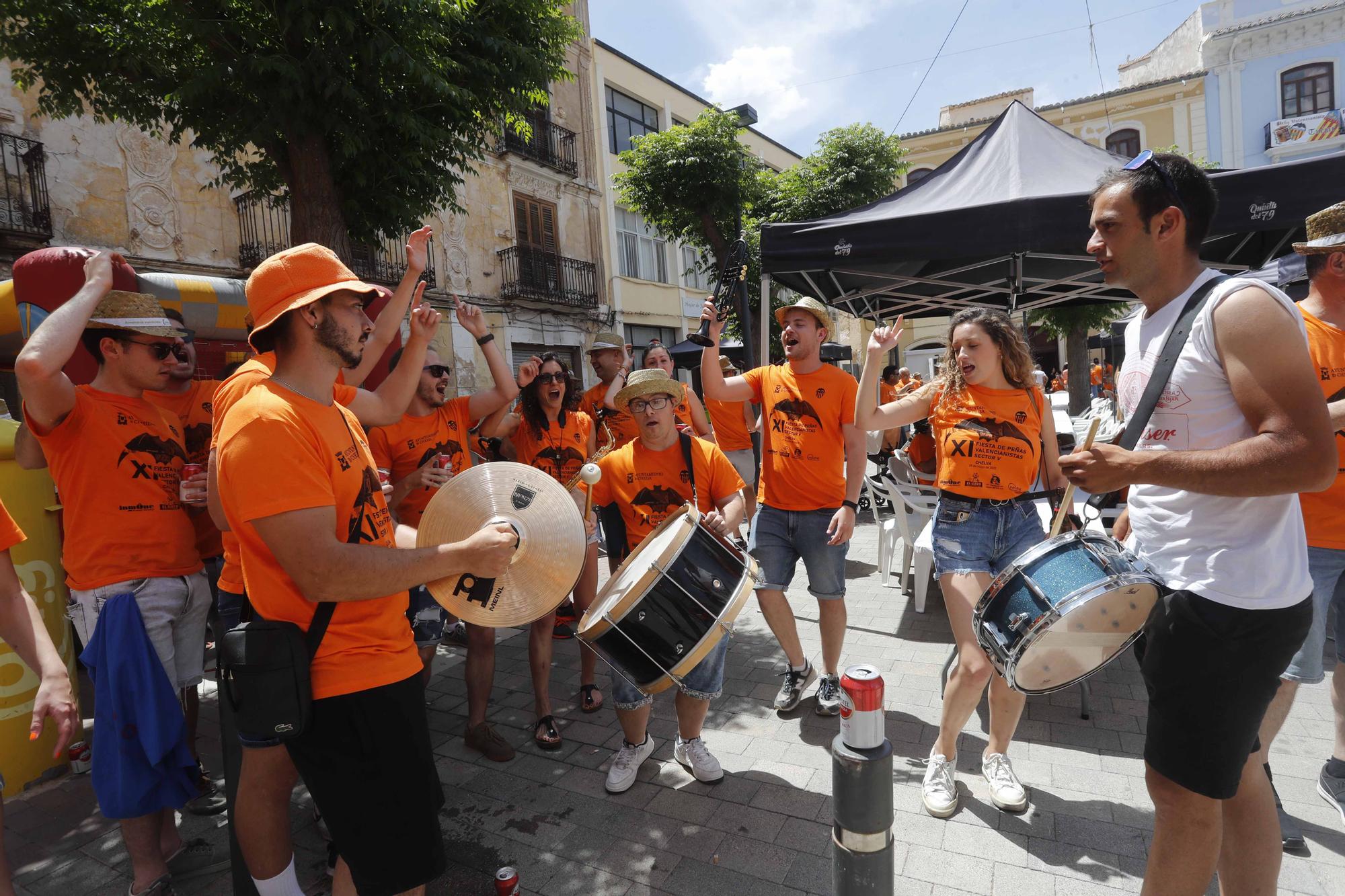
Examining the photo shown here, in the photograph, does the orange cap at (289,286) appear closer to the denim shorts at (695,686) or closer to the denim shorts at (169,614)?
the denim shorts at (169,614)

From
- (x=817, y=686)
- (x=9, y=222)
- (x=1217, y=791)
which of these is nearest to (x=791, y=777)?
(x=817, y=686)

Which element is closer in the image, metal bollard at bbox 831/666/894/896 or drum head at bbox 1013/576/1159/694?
metal bollard at bbox 831/666/894/896

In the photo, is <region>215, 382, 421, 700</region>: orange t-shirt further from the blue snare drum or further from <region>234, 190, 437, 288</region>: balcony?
<region>234, 190, 437, 288</region>: balcony

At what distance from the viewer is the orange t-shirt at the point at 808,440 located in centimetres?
367

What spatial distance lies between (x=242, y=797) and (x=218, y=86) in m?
5.55

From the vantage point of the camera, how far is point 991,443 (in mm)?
2998

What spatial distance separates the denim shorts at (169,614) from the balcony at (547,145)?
1591cm

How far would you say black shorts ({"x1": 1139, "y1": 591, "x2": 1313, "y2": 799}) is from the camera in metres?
Result: 1.66

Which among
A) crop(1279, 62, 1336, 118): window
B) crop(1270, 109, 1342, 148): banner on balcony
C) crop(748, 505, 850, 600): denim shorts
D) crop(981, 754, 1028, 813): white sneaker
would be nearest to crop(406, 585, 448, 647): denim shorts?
crop(748, 505, 850, 600): denim shorts

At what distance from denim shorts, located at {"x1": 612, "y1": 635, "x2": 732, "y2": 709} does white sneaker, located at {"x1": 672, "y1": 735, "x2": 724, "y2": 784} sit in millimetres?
246

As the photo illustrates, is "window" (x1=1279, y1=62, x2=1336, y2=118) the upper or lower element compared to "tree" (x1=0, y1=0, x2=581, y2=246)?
upper

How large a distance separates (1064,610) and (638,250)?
830 inches

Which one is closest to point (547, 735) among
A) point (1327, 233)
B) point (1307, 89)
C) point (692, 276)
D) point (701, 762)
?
point (701, 762)

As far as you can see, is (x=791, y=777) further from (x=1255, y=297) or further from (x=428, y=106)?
(x=428, y=106)
